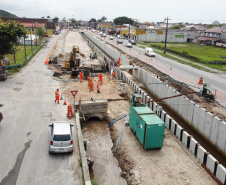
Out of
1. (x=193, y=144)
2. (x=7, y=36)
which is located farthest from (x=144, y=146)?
(x=7, y=36)

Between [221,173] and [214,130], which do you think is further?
[214,130]

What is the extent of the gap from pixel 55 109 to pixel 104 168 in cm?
793

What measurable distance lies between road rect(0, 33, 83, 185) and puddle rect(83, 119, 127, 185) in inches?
61.8

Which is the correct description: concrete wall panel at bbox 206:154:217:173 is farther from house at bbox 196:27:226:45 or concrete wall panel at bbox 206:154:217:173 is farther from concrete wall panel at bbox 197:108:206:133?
house at bbox 196:27:226:45

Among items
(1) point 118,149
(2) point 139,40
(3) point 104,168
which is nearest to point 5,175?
(3) point 104,168

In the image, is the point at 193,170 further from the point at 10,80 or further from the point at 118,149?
the point at 10,80

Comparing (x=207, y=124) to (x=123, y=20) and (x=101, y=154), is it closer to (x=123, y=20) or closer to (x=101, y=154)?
(x=101, y=154)

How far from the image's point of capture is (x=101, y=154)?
1488cm

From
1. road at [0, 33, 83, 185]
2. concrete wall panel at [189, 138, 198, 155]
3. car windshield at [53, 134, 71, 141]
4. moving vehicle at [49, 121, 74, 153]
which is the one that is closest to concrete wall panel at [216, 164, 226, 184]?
concrete wall panel at [189, 138, 198, 155]

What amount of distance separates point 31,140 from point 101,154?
459cm

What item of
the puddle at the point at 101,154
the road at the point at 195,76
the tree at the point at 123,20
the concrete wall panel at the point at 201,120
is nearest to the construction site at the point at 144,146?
the puddle at the point at 101,154

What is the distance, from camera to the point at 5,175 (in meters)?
10.9

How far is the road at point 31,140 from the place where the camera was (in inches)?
433

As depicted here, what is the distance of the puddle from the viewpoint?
1255cm
